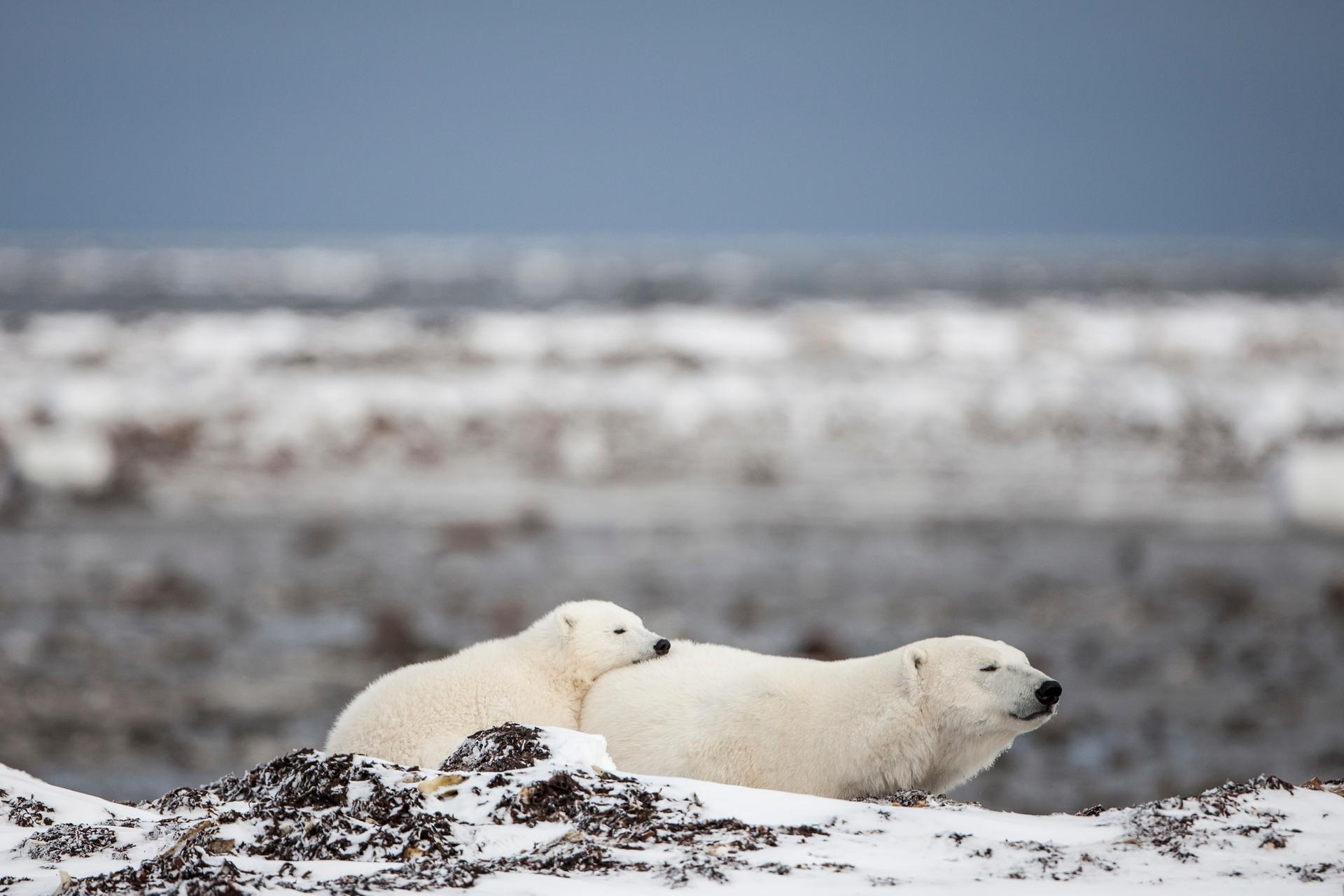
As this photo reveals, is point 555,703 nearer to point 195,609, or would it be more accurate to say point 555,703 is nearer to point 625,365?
point 195,609

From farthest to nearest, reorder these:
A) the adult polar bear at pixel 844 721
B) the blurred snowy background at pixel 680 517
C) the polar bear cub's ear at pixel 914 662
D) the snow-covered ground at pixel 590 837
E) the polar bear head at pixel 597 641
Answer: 1. the blurred snowy background at pixel 680 517
2. the polar bear head at pixel 597 641
3. the polar bear cub's ear at pixel 914 662
4. the adult polar bear at pixel 844 721
5. the snow-covered ground at pixel 590 837

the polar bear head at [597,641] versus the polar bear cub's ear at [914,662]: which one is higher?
the polar bear head at [597,641]

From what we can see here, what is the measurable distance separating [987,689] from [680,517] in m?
12.2

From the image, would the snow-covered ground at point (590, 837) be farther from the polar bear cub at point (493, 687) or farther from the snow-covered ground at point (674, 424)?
the snow-covered ground at point (674, 424)

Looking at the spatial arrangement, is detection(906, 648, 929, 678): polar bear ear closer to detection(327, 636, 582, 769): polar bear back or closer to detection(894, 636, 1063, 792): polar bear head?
detection(894, 636, 1063, 792): polar bear head

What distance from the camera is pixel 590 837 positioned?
4238 mm

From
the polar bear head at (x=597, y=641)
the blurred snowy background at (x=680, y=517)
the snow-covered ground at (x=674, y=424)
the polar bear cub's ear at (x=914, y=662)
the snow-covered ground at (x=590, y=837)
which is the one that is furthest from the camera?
the snow-covered ground at (x=674, y=424)

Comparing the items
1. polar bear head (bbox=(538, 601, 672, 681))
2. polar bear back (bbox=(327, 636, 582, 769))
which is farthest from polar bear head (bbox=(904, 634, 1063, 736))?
polar bear back (bbox=(327, 636, 582, 769))

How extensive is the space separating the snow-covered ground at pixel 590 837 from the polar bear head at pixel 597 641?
1.08 meters

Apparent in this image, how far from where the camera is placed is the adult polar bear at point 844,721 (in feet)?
18.0

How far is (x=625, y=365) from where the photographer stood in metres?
30.4

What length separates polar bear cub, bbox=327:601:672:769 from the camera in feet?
18.1

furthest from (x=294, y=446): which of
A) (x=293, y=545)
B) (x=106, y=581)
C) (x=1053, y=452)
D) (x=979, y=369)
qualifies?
(x=979, y=369)

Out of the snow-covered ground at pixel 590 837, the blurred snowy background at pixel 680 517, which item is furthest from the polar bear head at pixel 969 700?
the blurred snowy background at pixel 680 517
